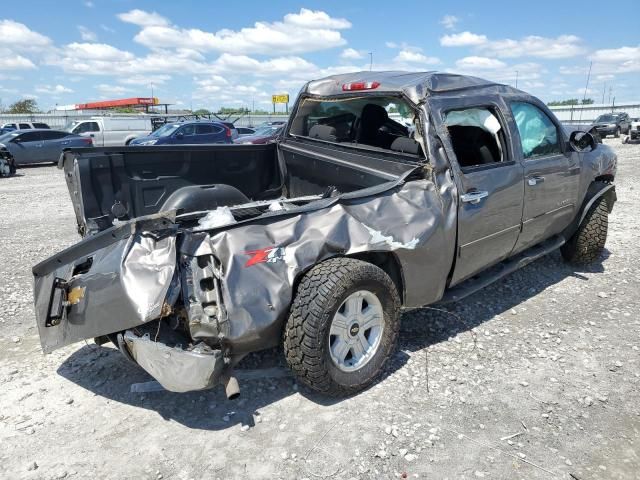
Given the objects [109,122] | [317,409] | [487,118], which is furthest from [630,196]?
[109,122]

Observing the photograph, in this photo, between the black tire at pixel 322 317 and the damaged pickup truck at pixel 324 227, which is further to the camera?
the black tire at pixel 322 317

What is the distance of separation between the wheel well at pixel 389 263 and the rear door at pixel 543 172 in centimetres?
151

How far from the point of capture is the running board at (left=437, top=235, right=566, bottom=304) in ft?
12.5

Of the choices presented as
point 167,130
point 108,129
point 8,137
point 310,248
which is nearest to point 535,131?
point 310,248

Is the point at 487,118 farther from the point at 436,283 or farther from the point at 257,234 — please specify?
the point at 257,234

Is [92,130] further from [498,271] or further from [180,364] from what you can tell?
[180,364]

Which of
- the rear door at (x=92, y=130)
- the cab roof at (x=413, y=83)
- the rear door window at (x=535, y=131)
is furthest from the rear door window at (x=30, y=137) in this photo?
the rear door window at (x=535, y=131)

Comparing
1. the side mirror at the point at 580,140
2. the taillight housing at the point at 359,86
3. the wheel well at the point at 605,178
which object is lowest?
the wheel well at the point at 605,178

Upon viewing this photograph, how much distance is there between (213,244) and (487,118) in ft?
8.78

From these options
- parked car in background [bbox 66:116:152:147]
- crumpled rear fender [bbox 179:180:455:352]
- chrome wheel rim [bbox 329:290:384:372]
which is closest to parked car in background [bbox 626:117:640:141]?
parked car in background [bbox 66:116:152:147]

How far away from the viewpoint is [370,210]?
3125 millimetres

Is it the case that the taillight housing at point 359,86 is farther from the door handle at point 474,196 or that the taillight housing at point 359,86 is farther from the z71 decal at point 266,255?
the z71 decal at point 266,255

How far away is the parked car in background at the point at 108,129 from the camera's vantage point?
21.3 meters

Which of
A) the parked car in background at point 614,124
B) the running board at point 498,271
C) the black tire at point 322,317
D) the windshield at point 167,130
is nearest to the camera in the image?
the black tire at point 322,317
